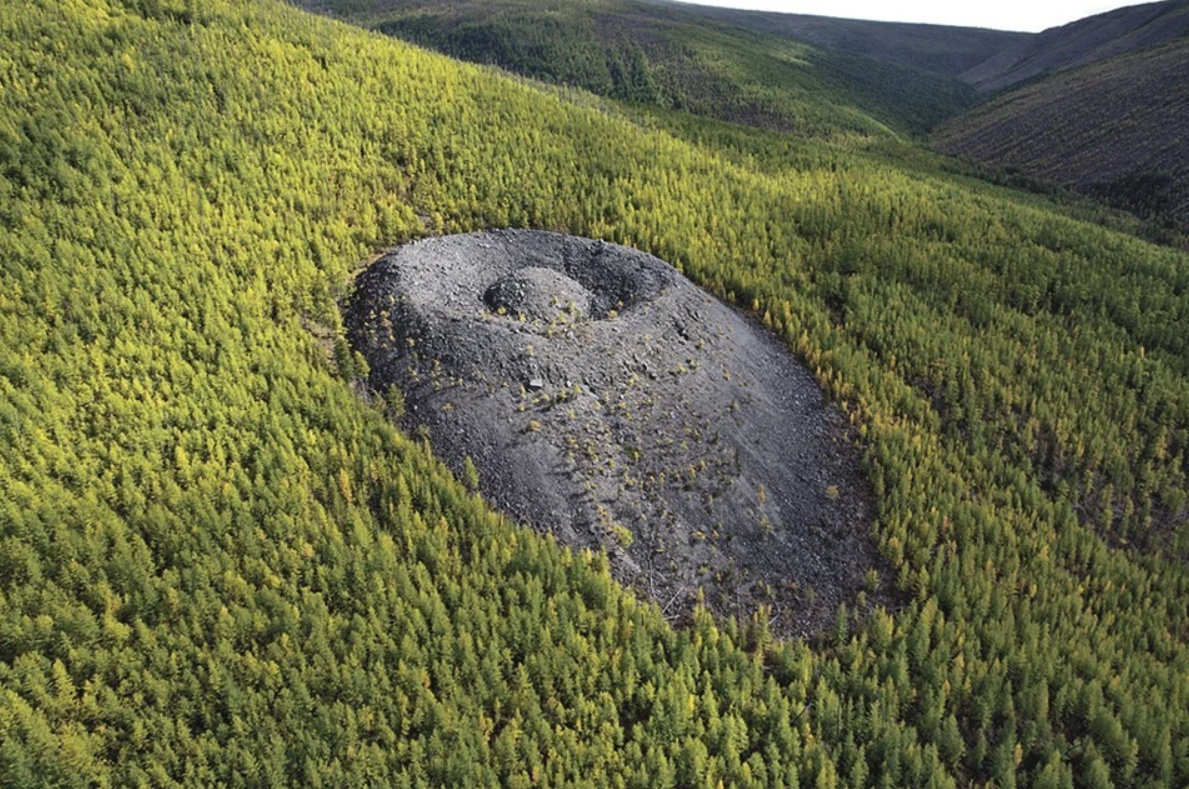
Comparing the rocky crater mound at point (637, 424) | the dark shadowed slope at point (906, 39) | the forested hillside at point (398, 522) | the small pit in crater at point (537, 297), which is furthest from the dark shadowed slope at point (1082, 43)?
the small pit in crater at point (537, 297)

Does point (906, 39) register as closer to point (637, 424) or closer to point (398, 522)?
point (637, 424)

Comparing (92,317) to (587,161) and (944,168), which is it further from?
(944,168)

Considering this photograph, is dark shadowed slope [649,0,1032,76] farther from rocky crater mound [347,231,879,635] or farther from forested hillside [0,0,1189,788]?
rocky crater mound [347,231,879,635]

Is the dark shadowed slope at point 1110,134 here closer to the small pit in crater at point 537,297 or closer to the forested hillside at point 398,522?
the forested hillside at point 398,522

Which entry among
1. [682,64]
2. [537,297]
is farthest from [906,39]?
[537,297]

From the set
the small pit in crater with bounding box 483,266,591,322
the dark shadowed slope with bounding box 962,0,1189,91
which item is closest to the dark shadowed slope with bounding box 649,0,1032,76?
the dark shadowed slope with bounding box 962,0,1189,91

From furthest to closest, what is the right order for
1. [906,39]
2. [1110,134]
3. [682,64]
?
[906,39] < [682,64] < [1110,134]
